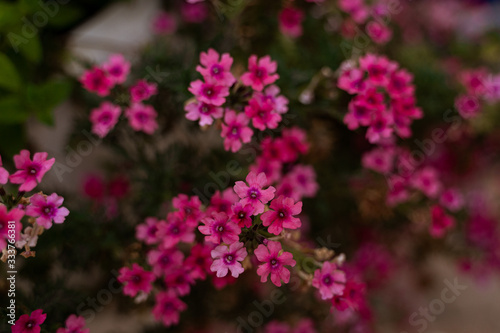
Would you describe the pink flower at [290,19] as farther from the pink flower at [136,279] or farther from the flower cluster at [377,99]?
the pink flower at [136,279]

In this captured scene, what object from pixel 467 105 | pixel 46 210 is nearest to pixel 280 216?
pixel 46 210

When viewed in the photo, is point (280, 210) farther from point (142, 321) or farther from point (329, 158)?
point (142, 321)

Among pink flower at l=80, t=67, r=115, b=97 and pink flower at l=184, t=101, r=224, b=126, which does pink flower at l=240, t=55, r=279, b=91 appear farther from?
pink flower at l=80, t=67, r=115, b=97

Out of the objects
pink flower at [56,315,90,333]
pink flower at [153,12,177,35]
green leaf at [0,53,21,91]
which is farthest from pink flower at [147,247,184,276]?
pink flower at [153,12,177,35]

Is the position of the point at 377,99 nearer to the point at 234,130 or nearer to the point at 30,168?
the point at 234,130

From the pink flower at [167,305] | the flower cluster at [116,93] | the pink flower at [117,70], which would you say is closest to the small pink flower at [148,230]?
the pink flower at [167,305]

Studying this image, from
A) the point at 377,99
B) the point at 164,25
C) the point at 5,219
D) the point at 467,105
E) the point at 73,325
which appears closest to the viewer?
the point at 5,219
